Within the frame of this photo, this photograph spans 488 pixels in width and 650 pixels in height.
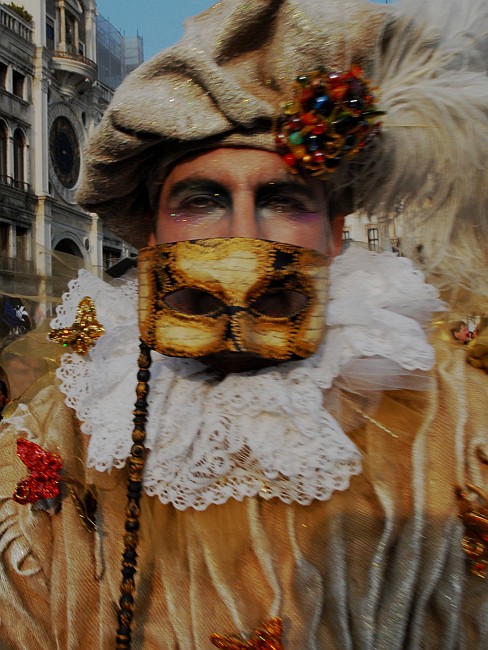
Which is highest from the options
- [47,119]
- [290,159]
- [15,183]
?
[47,119]

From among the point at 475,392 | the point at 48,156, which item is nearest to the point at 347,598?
the point at 475,392

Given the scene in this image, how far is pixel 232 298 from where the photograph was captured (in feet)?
3.10

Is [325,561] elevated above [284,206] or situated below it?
below

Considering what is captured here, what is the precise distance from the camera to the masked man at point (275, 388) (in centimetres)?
97

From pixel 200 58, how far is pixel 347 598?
97 centimetres

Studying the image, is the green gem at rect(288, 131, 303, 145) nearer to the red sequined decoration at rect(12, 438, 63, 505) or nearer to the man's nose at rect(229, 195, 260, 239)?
the man's nose at rect(229, 195, 260, 239)

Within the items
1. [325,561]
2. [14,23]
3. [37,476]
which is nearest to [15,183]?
[14,23]

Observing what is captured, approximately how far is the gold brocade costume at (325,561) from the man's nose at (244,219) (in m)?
0.35

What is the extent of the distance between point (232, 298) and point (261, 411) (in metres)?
0.20

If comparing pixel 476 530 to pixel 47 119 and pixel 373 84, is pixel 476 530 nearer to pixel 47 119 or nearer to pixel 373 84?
pixel 373 84

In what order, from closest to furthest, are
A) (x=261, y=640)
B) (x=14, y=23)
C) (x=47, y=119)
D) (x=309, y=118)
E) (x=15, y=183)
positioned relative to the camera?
(x=261, y=640)
(x=309, y=118)
(x=15, y=183)
(x=14, y=23)
(x=47, y=119)

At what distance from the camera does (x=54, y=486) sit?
111 centimetres

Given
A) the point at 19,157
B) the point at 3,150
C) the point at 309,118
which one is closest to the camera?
the point at 309,118

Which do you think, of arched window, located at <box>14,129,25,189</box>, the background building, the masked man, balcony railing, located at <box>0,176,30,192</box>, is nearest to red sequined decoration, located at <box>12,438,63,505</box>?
the masked man
